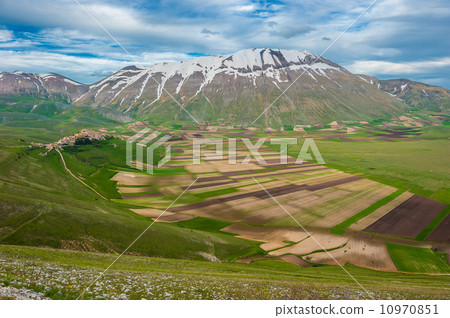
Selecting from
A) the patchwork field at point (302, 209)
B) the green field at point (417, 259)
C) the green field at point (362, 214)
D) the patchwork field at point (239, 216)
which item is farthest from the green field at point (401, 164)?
the green field at point (417, 259)

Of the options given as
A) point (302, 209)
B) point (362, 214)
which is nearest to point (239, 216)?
point (302, 209)

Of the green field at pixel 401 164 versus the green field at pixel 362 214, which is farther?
the green field at pixel 401 164

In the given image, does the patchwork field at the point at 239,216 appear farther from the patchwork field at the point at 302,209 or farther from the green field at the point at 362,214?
the green field at the point at 362,214

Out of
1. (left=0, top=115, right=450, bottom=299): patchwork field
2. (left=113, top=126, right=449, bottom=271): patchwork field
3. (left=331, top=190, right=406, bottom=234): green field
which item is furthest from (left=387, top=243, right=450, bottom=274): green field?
(left=331, top=190, right=406, bottom=234): green field

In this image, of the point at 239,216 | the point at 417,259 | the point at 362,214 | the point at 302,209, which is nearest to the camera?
the point at 417,259

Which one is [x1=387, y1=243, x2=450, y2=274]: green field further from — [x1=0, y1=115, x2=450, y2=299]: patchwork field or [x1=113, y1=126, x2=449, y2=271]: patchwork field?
[x1=113, y1=126, x2=449, y2=271]: patchwork field

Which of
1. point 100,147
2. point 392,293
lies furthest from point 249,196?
point 100,147

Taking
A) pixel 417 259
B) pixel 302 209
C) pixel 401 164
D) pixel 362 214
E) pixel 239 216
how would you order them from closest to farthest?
pixel 417 259 → pixel 362 214 → pixel 239 216 → pixel 302 209 → pixel 401 164

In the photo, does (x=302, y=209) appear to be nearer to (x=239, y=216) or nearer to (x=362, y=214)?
(x=362, y=214)

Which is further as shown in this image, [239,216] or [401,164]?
[401,164]

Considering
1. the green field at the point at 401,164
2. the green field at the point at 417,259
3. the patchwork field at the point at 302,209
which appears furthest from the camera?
the green field at the point at 401,164
